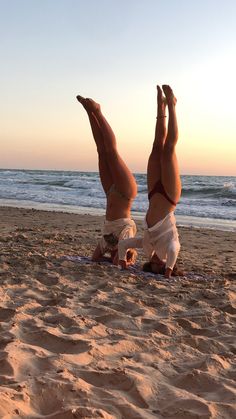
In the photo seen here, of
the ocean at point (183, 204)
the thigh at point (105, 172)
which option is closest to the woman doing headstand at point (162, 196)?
the thigh at point (105, 172)

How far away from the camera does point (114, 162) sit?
246 inches

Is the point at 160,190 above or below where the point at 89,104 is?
below

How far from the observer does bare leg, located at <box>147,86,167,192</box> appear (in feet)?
18.6

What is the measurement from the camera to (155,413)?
2377 millimetres

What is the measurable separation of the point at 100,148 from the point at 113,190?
2.06ft

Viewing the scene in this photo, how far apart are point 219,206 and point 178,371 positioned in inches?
685

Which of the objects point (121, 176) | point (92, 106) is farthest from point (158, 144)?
point (92, 106)

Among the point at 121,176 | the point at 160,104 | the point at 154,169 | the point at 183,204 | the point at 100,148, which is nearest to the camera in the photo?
the point at 160,104

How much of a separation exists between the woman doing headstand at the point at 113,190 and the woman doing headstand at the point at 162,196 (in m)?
0.43

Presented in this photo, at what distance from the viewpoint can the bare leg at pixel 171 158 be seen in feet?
18.1

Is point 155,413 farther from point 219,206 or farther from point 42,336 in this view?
point 219,206

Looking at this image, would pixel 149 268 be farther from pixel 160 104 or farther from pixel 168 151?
pixel 160 104

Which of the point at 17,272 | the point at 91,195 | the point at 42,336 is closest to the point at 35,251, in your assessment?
the point at 17,272

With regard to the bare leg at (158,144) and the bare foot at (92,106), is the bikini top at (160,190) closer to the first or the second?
the bare leg at (158,144)
